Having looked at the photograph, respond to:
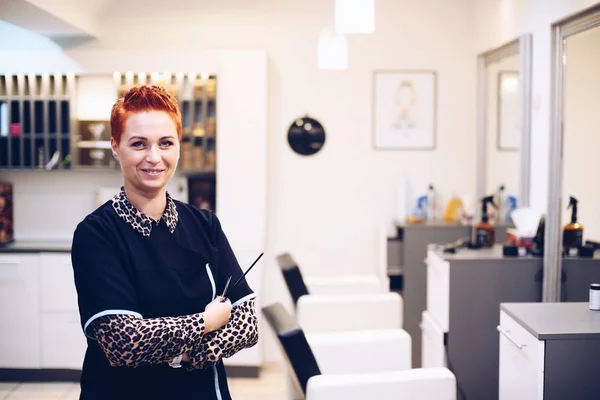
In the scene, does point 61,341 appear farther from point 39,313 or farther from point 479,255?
point 479,255

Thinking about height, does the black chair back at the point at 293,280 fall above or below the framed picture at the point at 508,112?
below

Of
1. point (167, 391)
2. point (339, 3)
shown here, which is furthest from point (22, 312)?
point (167, 391)

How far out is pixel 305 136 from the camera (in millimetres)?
5367

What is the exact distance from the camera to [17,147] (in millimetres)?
5055

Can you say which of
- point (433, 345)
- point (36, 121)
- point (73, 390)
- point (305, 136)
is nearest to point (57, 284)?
point (73, 390)

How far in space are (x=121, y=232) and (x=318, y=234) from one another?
3.77m

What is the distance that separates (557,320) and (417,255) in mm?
2350

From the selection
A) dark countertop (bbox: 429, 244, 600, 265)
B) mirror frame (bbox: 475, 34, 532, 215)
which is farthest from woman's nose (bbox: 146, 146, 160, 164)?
mirror frame (bbox: 475, 34, 532, 215)

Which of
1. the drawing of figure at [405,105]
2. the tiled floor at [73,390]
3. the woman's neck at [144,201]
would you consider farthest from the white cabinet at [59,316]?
the woman's neck at [144,201]

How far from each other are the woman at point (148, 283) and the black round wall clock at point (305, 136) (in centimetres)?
355

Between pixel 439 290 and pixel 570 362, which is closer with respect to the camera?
pixel 570 362

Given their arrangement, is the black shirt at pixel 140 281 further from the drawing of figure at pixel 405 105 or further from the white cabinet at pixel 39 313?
the drawing of figure at pixel 405 105

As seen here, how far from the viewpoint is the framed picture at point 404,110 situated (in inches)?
212

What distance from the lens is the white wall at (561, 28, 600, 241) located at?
346 centimetres
